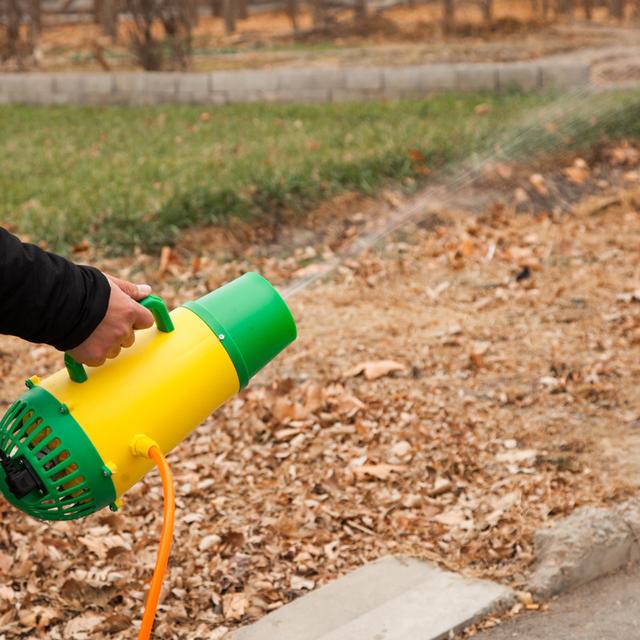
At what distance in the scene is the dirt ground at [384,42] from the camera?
11273mm

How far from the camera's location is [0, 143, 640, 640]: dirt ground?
295cm

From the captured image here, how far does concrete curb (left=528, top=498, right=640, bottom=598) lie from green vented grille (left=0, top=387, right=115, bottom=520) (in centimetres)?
123

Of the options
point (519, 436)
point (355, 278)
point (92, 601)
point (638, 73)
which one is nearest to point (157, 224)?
point (355, 278)

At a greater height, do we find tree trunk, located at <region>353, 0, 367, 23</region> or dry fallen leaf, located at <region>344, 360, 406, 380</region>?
tree trunk, located at <region>353, 0, 367, 23</region>

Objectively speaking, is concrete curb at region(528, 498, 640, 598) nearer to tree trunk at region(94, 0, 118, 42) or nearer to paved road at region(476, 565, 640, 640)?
paved road at region(476, 565, 640, 640)

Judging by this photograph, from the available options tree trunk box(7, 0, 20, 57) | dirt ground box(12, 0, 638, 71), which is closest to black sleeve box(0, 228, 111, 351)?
dirt ground box(12, 0, 638, 71)

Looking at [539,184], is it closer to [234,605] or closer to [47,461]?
[234,605]

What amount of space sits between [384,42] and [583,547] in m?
10.7

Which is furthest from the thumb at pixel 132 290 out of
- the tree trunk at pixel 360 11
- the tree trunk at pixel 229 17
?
the tree trunk at pixel 229 17

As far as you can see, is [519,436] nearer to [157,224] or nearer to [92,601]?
[92,601]

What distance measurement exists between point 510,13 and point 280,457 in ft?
40.0

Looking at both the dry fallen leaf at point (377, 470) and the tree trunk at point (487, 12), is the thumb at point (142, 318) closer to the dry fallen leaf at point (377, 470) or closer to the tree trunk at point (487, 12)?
the dry fallen leaf at point (377, 470)

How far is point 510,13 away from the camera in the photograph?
576 inches

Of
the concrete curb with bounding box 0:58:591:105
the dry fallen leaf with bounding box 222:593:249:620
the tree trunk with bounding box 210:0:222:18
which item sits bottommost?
the dry fallen leaf with bounding box 222:593:249:620
